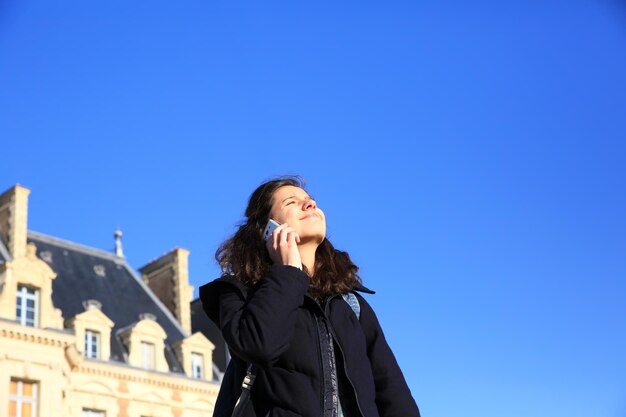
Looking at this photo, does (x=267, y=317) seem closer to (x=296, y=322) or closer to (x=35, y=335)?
(x=296, y=322)

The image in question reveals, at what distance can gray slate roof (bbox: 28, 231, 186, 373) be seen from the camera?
27.5 metres

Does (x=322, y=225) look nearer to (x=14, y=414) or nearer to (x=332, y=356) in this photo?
(x=332, y=356)

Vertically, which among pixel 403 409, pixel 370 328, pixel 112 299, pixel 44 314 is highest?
pixel 112 299

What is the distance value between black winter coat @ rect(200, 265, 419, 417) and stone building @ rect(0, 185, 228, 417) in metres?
20.9

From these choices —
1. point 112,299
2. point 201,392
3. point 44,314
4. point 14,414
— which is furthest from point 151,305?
point 14,414

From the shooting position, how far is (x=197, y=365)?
29.2 metres

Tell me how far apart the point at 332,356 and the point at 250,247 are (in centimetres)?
75

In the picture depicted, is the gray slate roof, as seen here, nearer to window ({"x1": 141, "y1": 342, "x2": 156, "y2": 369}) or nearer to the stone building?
the stone building

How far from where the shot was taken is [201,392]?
2820 cm

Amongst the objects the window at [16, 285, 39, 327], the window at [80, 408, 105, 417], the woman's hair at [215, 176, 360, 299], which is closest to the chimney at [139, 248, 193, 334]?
the window at [80, 408, 105, 417]

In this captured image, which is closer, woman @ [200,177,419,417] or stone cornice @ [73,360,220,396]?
woman @ [200,177,419,417]

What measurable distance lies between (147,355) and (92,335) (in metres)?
2.03

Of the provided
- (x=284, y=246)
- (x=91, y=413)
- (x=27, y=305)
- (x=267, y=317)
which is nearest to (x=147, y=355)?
(x=91, y=413)

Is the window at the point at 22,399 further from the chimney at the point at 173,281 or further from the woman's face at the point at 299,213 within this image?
the woman's face at the point at 299,213
